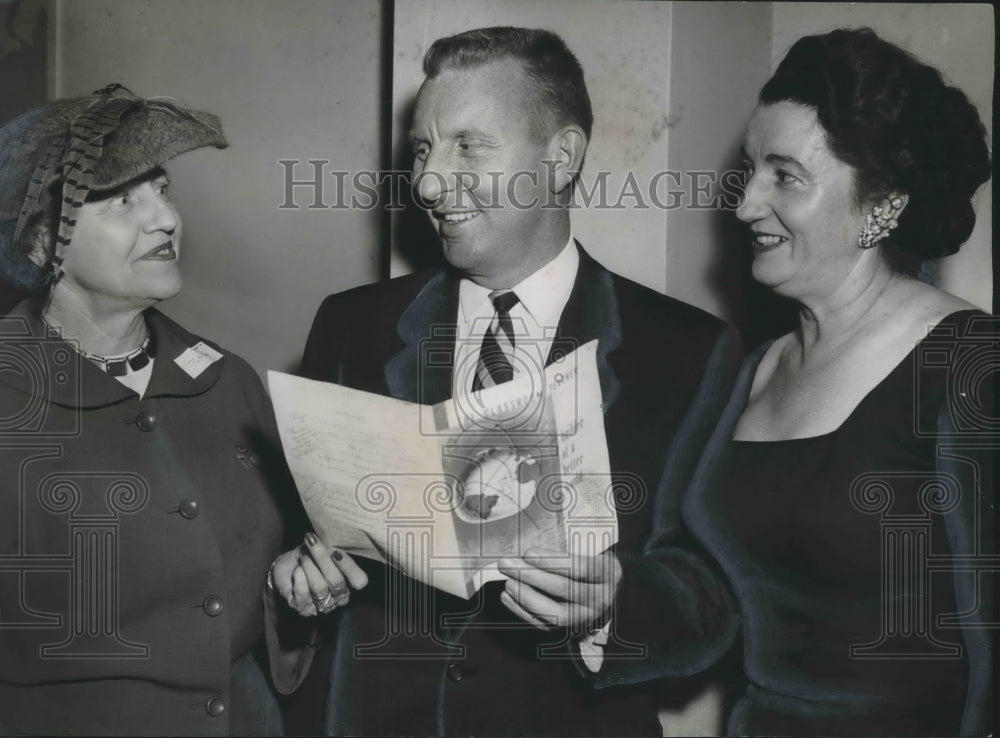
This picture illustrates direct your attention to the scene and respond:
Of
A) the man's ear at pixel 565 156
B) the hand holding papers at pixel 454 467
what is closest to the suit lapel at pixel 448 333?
the man's ear at pixel 565 156

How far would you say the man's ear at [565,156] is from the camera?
1.55 meters

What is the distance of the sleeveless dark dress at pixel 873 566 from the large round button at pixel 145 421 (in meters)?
0.88

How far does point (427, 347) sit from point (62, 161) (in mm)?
578

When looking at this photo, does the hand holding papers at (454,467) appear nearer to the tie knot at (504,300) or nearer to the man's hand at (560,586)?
the man's hand at (560,586)

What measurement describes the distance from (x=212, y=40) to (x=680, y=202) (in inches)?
33.5

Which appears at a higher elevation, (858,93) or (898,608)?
(858,93)

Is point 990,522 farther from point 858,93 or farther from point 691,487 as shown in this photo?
point 858,93

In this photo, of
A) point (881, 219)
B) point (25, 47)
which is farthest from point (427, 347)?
point (25, 47)

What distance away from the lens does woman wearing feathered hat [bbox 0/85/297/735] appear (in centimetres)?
150

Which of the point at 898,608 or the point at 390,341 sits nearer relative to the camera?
the point at 898,608

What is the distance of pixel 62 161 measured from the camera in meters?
1.47

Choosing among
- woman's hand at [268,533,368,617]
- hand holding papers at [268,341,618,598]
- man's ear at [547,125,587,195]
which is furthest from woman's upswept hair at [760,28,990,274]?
woman's hand at [268,533,368,617]

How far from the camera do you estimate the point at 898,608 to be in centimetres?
149

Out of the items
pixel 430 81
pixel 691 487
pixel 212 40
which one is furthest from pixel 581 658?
pixel 212 40
